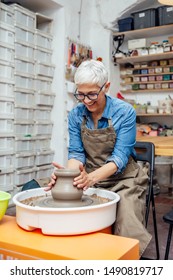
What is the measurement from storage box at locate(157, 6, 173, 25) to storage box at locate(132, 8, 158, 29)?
0.08m

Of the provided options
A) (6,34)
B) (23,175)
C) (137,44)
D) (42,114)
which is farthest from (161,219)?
(137,44)

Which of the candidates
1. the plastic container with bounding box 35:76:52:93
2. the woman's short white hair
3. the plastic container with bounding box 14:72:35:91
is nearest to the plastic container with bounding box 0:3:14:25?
the plastic container with bounding box 14:72:35:91

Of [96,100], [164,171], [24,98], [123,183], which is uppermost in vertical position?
[24,98]

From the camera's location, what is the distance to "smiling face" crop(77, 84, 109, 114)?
61.7 inches

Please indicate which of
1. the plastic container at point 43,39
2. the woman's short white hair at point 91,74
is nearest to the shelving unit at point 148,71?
the plastic container at point 43,39

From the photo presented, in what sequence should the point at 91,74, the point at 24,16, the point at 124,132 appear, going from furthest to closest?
the point at 24,16 < the point at 124,132 < the point at 91,74

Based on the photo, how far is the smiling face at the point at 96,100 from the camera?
5.14ft

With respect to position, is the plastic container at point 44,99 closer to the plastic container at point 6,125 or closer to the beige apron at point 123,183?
the plastic container at point 6,125

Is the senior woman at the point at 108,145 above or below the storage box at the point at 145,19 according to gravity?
below

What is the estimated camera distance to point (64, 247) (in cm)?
103

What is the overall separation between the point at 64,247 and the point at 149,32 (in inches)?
172

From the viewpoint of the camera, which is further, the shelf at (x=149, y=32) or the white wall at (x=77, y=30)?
the shelf at (x=149, y=32)

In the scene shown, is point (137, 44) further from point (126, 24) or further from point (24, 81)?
point (24, 81)

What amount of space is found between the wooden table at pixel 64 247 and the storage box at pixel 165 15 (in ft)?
13.3
